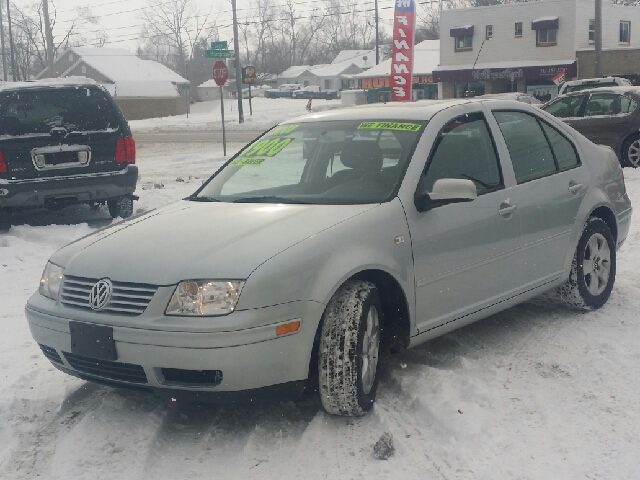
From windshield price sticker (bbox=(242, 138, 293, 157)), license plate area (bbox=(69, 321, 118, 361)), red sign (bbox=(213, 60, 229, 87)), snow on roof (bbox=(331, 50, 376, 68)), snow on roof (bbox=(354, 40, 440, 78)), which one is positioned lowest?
license plate area (bbox=(69, 321, 118, 361))

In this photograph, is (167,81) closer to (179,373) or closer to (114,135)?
(114,135)

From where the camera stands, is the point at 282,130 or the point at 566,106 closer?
the point at 282,130

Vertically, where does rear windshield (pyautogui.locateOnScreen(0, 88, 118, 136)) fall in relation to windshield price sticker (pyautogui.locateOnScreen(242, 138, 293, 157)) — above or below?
above

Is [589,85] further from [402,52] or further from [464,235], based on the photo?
[464,235]

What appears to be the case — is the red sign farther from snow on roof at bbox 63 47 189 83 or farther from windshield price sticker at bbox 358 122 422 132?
snow on roof at bbox 63 47 189 83

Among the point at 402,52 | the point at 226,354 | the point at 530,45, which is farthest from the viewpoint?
the point at 530,45

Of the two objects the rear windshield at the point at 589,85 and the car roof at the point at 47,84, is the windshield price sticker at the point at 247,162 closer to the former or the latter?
the car roof at the point at 47,84

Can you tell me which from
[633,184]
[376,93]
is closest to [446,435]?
[633,184]

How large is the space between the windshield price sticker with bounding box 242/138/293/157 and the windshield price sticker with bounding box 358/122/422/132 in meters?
0.56

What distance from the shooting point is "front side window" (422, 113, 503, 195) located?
4.76m

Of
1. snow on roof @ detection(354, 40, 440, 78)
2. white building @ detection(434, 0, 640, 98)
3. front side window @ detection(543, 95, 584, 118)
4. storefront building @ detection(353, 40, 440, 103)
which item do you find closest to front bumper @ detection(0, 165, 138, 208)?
front side window @ detection(543, 95, 584, 118)

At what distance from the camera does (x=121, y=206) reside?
1045cm

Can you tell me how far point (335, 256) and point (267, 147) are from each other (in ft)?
5.68

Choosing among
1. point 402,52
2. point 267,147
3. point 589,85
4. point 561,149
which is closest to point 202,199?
point 267,147
